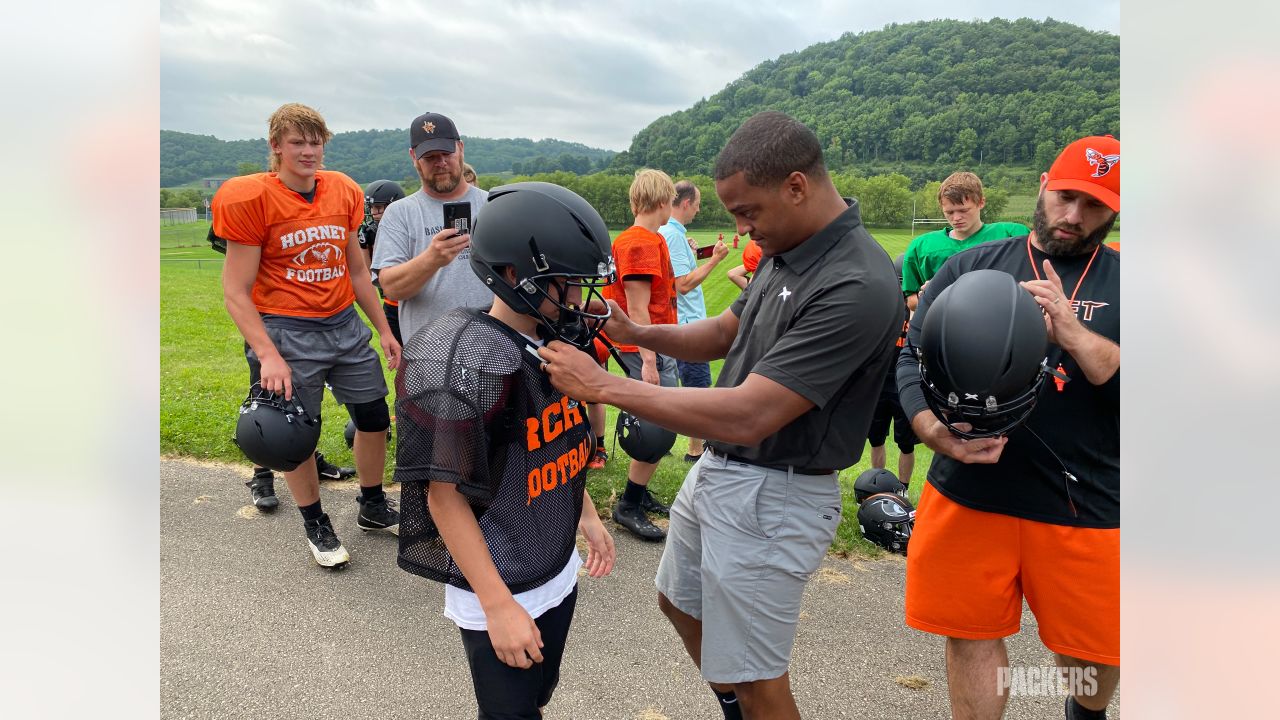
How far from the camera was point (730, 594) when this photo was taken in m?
2.82

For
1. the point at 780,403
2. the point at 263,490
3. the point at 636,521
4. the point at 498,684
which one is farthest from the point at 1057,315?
the point at 263,490

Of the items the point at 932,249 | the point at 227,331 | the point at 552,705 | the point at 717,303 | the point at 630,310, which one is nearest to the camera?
the point at 552,705

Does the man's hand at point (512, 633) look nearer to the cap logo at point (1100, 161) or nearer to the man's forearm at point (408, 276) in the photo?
the cap logo at point (1100, 161)

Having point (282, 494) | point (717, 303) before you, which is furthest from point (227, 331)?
point (717, 303)

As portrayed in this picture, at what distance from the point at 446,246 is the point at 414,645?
229 cm

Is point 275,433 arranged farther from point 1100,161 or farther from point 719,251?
point 719,251

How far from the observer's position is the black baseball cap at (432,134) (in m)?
4.97

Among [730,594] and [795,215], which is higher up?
[795,215]

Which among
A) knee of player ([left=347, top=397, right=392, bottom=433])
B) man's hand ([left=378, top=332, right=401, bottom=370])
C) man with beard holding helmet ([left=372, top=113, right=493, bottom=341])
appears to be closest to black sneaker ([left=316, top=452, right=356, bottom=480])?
man's hand ([left=378, top=332, right=401, bottom=370])

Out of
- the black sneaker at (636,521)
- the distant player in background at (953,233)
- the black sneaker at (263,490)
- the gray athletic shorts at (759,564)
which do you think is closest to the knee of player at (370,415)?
the black sneaker at (263,490)

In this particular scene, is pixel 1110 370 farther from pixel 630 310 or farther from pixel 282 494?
pixel 282 494

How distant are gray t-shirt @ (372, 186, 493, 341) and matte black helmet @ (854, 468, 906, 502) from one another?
3219mm

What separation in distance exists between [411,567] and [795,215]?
183 centimetres

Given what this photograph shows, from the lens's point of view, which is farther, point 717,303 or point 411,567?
point 717,303
